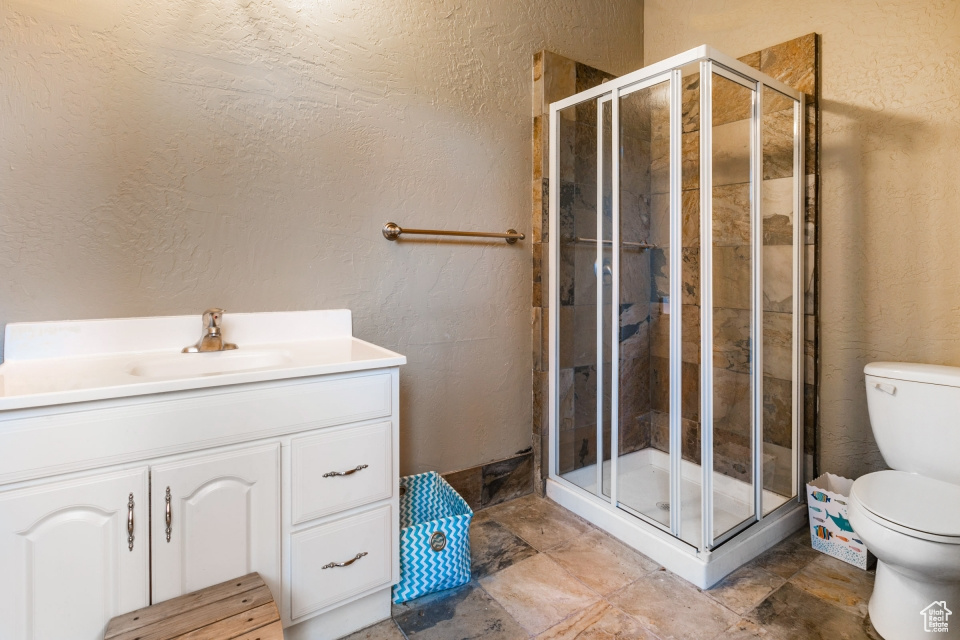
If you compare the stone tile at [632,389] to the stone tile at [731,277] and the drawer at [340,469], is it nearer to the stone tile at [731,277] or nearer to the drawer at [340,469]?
the stone tile at [731,277]

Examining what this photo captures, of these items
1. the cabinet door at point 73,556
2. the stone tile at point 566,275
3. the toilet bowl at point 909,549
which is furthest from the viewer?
the stone tile at point 566,275

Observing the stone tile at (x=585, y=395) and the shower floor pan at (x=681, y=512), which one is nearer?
the shower floor pan at (x=681, y=512)

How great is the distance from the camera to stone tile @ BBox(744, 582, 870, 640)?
4.69 feet

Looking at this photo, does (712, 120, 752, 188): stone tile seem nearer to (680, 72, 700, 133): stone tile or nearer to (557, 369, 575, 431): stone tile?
(680, 72, 700, 133): stone tile

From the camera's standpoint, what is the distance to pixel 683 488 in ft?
5.75

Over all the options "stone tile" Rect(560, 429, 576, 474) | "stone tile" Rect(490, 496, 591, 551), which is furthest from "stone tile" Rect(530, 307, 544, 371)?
"stone tile" Rect(490, 496, 591, 551)

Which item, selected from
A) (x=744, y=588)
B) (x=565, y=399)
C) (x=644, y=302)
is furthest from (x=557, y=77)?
(x=744, y=588)

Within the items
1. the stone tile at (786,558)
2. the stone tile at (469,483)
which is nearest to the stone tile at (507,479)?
the stone tile at (469,483)

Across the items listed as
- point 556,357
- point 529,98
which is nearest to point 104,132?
point 529,98

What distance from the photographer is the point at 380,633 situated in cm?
147

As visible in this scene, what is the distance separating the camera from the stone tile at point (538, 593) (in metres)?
1.53

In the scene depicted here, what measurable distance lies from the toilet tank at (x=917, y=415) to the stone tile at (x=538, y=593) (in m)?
1.14

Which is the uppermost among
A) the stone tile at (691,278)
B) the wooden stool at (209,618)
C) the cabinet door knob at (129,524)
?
the stone tile at (691,278)

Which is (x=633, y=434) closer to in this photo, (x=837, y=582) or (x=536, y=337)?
(x=536, y=337)
